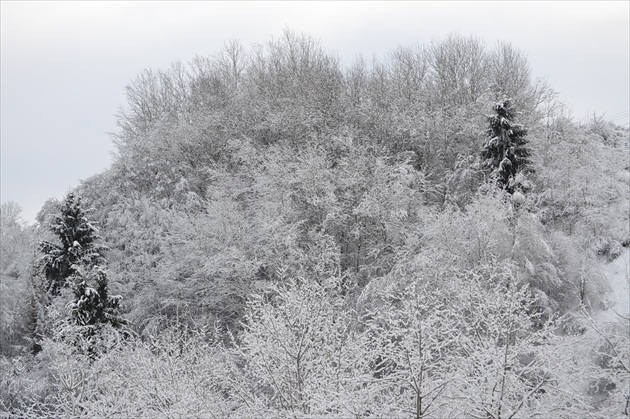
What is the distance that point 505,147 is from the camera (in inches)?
1042

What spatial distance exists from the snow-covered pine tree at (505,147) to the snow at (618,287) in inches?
196

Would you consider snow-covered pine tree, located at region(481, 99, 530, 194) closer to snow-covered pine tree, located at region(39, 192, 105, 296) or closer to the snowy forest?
the snowy forest

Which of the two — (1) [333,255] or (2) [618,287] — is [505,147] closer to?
(2) [618,287]

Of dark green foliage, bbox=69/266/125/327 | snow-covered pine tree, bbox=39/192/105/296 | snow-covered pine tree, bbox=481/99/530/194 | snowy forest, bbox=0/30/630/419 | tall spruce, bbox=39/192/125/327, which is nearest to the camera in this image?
snowy forest, bbox=0/30/630/419

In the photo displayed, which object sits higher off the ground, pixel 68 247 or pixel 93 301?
pixel 68 247

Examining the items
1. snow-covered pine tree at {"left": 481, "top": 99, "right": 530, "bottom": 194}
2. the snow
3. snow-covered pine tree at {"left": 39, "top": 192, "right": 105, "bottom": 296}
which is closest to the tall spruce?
snow-covered pine tree at {"left": 39, "top": 192, "right": 105, "bottom": 296}

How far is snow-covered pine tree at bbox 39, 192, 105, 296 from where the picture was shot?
90.2 ft

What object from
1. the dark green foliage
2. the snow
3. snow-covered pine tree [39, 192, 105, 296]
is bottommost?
the snow

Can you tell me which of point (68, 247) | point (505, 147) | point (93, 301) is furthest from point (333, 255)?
point (68, 247)

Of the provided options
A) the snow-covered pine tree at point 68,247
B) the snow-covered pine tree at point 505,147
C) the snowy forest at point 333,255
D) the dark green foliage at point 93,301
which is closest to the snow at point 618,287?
the snowy forest at point 333,255

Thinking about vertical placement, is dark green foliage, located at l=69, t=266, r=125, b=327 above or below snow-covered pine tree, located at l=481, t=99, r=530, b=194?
below

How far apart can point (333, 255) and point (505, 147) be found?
9.17m

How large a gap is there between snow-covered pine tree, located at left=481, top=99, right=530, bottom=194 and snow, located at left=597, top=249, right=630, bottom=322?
4967mm

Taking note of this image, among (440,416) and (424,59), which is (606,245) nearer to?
(440,416)
